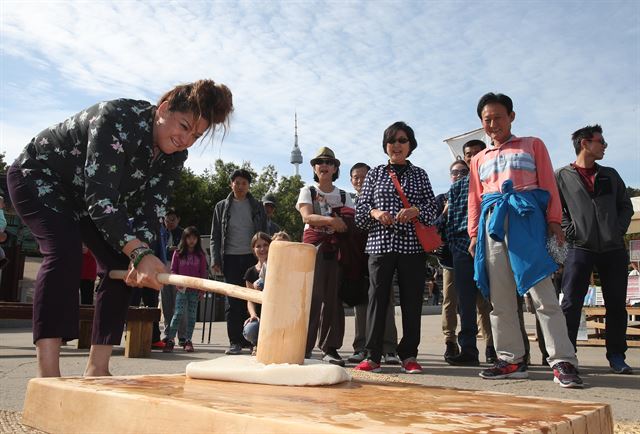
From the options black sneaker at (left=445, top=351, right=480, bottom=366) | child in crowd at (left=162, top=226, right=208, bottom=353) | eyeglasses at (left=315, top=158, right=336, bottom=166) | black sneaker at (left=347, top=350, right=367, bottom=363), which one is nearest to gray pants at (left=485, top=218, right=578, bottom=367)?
black sneaker at (left=445, top=351, right=480, bottom=366)

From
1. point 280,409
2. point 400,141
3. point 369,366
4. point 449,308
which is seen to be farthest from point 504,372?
point 280,409

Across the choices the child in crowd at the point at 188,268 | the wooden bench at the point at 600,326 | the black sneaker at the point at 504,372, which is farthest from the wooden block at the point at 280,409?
the wooden bench at the point at 600,326

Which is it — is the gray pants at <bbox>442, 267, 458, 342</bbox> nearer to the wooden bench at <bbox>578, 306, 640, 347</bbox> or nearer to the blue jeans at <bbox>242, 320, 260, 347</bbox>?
the blue jeans at <bbox>242, 320, 260, 347</bbox>

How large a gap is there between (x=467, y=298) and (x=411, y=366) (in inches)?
37.3

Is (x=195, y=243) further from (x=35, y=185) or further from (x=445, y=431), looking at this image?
(x=445, y=431)

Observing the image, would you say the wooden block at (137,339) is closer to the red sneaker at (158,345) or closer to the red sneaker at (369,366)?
the red sneaker at (158,345)

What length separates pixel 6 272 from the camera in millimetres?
10375

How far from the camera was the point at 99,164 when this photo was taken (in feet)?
7.86

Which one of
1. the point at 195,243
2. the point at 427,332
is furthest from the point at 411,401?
the point at 427,332

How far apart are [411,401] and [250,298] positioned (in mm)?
738

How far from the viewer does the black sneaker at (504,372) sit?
3.93 m

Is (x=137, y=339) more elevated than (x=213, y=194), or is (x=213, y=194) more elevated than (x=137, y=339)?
(x=213, y=194)

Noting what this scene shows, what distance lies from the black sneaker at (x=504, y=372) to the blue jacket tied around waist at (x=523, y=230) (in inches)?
26.2

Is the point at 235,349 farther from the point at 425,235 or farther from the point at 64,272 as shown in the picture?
the point at 64,272
